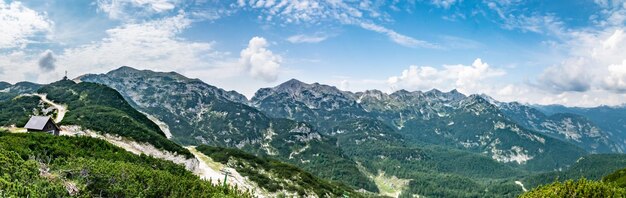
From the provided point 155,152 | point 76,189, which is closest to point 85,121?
point 155,152

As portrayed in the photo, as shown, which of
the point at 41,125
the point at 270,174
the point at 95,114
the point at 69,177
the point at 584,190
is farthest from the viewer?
the point at 270,174

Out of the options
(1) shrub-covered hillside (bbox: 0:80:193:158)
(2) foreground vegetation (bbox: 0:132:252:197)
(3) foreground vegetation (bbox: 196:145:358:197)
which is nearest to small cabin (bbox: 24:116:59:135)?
(1) shrub-covered hillside (bbox: 0:80:193:158)

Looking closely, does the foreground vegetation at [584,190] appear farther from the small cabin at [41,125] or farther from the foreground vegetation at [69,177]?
the small cabin at [41,125]

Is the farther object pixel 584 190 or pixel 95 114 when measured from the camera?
pixel 95 114

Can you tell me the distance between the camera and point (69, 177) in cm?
4281

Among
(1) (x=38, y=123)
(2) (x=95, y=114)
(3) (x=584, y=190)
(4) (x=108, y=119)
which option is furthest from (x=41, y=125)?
(3) (x=584, y=190)

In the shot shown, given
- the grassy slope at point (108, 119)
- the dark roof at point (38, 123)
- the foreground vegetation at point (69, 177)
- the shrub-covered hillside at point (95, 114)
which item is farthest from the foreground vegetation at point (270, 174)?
the foreground vegetation at point (69, 177)

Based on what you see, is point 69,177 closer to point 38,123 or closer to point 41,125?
point 41,125

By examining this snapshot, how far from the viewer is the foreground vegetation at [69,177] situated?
3500cm

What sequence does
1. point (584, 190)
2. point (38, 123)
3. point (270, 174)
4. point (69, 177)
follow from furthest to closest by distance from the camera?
1. point (270, 174)
2. point (38, 123)
3. point (69, 177)
4. point (584, 190)

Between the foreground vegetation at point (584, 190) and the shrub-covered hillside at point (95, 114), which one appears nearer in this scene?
the foreground vegetation at point (584, 190)

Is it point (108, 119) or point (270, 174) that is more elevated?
point (108, 119)

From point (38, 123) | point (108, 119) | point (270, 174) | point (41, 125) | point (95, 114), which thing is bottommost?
point (270, 174)

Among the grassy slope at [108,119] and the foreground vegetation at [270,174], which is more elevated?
the grassy slope at [108,119]
